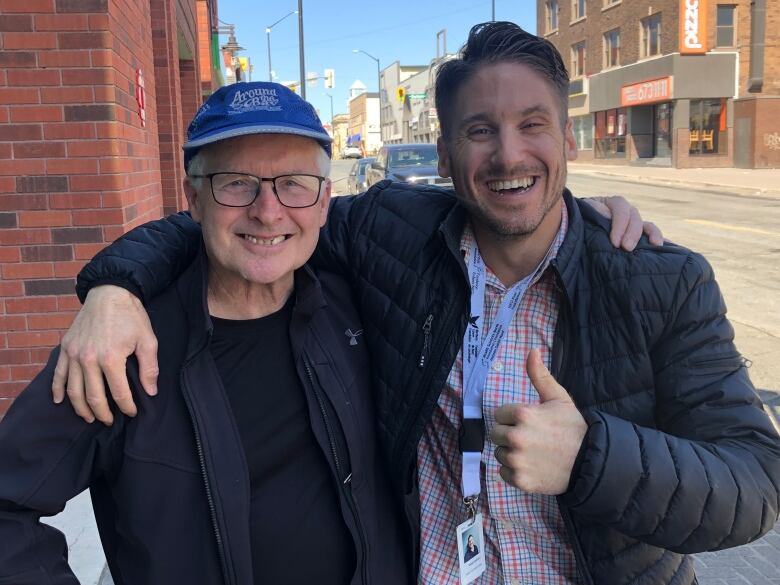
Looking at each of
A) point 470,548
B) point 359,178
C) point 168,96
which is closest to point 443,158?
point 470,548

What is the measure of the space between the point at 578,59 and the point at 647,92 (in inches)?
368

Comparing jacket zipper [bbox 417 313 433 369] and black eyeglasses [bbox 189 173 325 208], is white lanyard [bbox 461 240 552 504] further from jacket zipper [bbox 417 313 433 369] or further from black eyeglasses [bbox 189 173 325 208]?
black eyeglasses [bbox 189 173 325 208]

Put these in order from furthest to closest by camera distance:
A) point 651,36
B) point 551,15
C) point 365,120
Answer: point 365,120 < point 551,15 < point 651,36

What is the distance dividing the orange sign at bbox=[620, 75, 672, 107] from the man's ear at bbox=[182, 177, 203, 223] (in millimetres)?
32048

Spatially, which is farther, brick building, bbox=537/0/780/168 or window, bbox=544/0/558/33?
window, bbox=544/0/558/33

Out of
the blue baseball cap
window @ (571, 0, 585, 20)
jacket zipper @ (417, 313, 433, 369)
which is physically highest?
window @ (571, 0, 585, 20)

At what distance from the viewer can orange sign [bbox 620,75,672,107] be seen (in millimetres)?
30641

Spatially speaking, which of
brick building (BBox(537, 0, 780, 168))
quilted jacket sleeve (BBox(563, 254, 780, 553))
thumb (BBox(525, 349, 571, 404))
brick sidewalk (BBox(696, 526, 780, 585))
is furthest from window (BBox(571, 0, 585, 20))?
thumb (BBox(525, 349, 571, 404))

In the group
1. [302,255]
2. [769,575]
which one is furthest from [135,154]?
[769,575]

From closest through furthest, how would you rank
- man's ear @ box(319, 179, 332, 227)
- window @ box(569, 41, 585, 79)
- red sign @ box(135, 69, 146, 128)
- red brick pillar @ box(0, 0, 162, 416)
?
man's ear @ box(319, 179, 332, 227), red brick pillar @ box(0, 0, 162, 416), red sign @ box(135, 69, 146, 128), window @ box(569, 41, 585, 79)

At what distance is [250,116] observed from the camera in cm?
185

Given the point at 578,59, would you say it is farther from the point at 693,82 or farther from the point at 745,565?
the point at 745,565

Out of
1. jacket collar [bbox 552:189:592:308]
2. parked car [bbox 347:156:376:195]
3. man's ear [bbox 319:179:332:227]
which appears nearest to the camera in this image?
jacket collar [bbox 552:189:592:308]

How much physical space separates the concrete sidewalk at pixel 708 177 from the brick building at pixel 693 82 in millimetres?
1307
